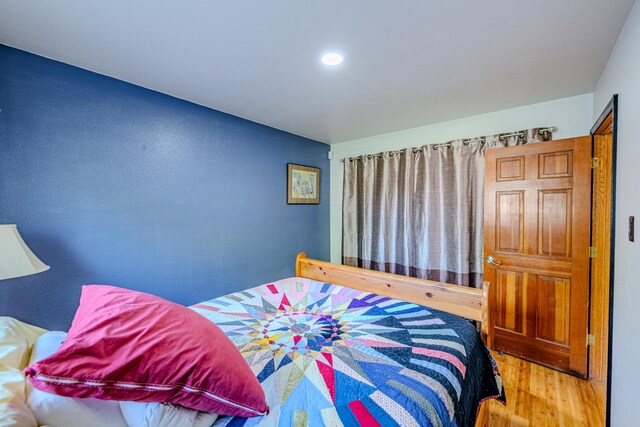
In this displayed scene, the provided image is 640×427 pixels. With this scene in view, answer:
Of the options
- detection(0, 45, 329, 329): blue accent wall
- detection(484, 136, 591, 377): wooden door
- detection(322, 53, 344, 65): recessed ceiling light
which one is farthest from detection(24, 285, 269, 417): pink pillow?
detection(484, 136, 591, 377): wooden door

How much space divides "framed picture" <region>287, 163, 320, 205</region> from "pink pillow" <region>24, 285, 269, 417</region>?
237 cm

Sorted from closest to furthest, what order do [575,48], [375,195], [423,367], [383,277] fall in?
1. [423,367]
2. [575,48]
3. [383,277]
4. [375,195]

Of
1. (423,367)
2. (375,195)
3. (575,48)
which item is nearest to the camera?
(423,367)

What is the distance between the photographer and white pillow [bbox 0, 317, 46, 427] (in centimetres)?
69

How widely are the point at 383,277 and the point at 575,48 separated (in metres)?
1.93

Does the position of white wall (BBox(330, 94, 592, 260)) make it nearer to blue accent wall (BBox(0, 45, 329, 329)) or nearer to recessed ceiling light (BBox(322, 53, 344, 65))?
blue accent wall (BBox(0, 45, 329, 329))

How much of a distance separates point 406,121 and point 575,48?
1438 millimetres

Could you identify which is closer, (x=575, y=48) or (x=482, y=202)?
(x=575, y=48)

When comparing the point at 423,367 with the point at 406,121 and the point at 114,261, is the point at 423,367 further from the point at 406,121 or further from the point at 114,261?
the point at 406,121

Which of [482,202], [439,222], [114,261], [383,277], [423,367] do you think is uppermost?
[482,202]

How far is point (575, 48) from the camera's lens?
161cm

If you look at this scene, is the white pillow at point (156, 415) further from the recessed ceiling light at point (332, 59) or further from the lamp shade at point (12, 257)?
the recessed ceiling light at point (332, 59)

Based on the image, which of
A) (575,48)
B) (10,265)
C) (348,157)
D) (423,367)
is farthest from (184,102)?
(575,48)

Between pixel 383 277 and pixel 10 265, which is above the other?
pixel 10 265
